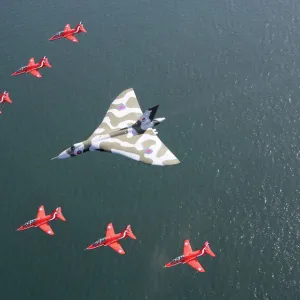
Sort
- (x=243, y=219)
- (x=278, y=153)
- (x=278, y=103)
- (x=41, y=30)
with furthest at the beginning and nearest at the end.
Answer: (x=41, y=30), (x=278, y=103), (x=278, y=153), (x=243, y=219)

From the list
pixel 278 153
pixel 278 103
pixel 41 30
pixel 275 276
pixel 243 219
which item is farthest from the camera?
pixel 41 30

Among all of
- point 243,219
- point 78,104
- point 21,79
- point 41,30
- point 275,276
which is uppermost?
point 41,30

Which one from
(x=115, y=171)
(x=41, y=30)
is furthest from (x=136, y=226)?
(x=41, y=30)

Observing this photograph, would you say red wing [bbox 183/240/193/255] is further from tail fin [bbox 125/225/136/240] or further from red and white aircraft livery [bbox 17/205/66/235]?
red and white aircraft livery [bbox 17/205/66/235]

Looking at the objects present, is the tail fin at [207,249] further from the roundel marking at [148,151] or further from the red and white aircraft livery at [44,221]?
the red and white aircraft livery at [44,221]

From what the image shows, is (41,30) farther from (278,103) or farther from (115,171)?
(278,103)

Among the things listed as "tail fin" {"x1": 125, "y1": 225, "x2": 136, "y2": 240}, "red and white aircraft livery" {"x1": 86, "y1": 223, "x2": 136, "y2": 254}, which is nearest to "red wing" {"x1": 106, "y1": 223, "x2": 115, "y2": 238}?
"red and white aircraft livery" {"x1": 86, "y1": 223, "x2": 136, "y2": 254}

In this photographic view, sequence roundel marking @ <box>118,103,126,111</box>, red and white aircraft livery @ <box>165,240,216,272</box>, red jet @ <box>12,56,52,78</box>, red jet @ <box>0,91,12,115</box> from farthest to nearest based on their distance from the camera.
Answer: red jet @ <box>12,56,52,78</box> → red jet @ <box>0,91,12,115</box> → roundel marking @ <box>118,103,126,111</box> → red and white aircraft livery @ <box>165,240,216,272</box>
